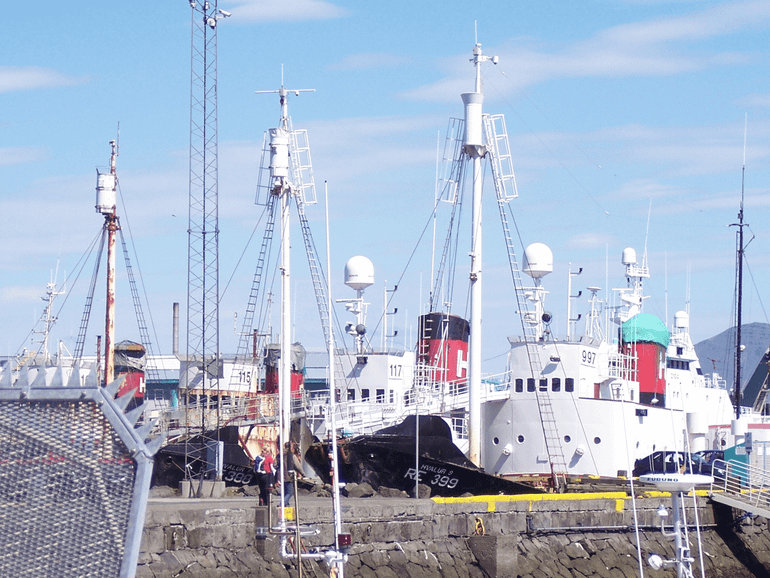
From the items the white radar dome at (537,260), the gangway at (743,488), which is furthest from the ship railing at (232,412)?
the gangway at (743,488)

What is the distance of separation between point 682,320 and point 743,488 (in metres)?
23.1

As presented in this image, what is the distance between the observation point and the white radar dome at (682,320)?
54.9 meters

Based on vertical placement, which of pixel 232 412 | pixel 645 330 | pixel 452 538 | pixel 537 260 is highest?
pixel 537 260

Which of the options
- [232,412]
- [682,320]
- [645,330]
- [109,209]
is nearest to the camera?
[109,209]

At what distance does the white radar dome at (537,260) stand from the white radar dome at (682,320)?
17141 millimetres

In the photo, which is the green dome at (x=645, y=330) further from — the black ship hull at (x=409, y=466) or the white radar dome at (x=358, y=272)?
the black ship hull at (x=409, y=466)

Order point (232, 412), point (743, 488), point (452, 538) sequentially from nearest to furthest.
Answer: point (452, 538) < point (743, 488) < point (232, 412)

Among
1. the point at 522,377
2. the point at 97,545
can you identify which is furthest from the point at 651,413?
the point at 97,545

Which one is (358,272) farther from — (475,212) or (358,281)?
(475,212)

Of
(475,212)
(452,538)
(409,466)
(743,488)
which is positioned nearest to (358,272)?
(475,212)

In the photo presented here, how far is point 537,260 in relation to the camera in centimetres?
4047

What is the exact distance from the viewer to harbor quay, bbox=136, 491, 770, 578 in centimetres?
2002

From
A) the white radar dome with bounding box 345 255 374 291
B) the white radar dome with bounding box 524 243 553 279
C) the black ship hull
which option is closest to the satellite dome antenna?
the white radar dome with bounding box 345 255 374 291

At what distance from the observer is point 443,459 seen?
31.8m
